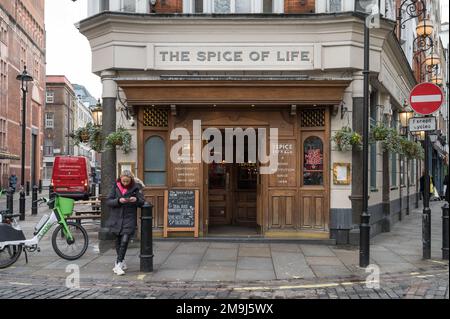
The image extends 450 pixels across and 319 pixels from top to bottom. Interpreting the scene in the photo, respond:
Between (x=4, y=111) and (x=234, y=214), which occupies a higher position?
(x=4, y=111)

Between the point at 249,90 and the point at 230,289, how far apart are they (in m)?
4.93

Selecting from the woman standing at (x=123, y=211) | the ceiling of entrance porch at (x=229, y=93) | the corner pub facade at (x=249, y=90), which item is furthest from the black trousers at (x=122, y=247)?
the ceiling of entrance porch at (x=229, y=93)

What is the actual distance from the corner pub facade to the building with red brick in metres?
27.8

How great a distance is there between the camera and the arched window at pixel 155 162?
38.5ft

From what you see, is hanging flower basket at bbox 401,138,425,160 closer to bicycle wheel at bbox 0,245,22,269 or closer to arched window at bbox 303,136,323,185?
arched window at bbox 303,136,323,185

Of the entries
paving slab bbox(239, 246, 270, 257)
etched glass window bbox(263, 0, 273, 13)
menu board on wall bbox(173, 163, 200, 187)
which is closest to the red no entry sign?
etched glass window bbox(263, 0, 273, 13)

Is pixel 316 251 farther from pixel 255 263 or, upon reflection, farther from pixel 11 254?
pixel 11 254

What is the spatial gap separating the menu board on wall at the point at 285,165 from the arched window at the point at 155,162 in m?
2.48

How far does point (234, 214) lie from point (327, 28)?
5.61 m

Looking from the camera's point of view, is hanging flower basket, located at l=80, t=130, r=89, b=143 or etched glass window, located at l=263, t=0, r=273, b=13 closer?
etched glass window, located at l=263, t=0, r=273, b=13

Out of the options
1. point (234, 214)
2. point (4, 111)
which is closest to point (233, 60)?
point (234, 214)

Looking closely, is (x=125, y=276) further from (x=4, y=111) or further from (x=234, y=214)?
(x=4, y=111)

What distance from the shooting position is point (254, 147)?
13117 mm

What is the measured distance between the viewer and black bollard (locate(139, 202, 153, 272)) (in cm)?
827
